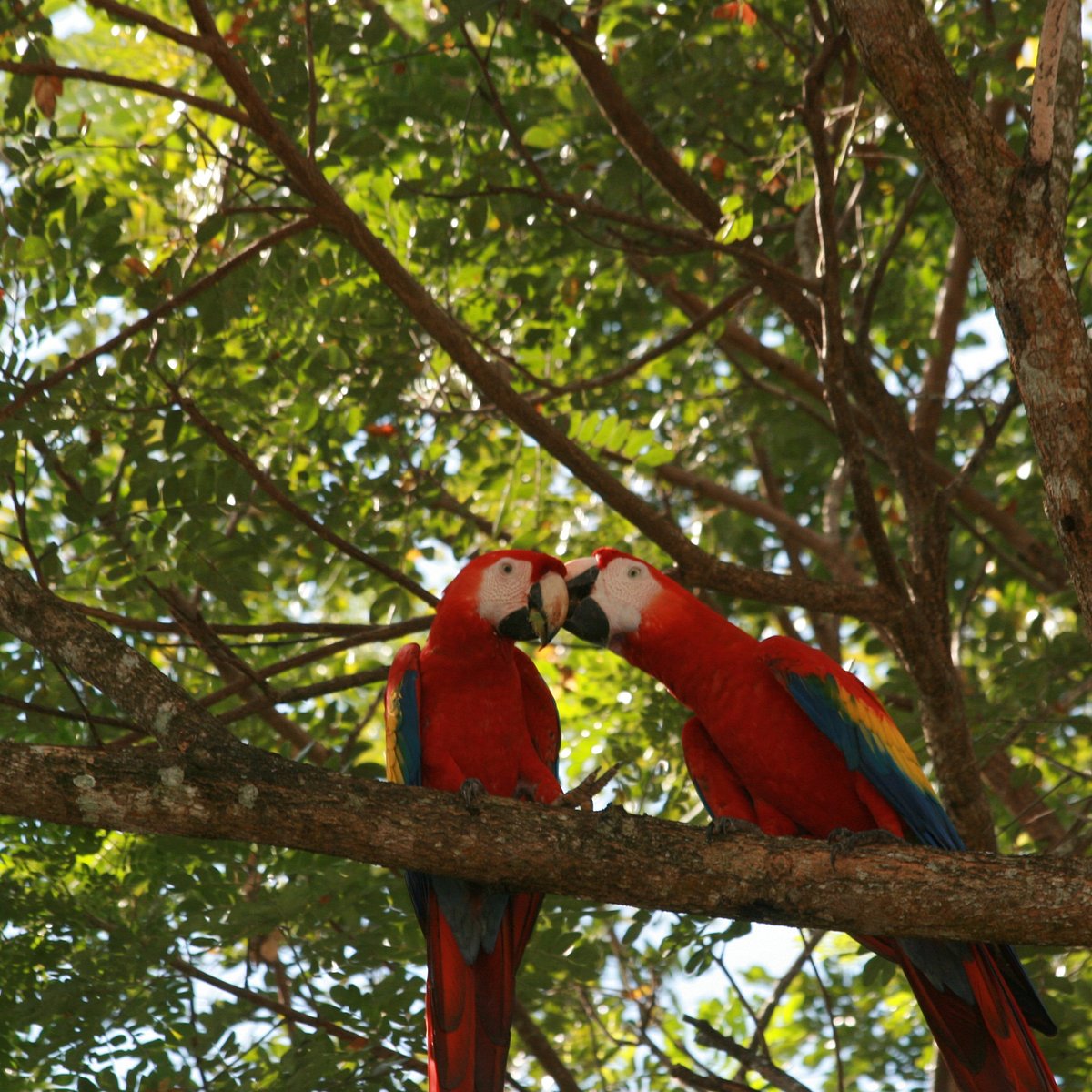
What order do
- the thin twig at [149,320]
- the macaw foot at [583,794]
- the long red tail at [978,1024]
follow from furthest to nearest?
the thin twig at [149,320], the long red tail at [978,1024], the macaw foot at [583,794]

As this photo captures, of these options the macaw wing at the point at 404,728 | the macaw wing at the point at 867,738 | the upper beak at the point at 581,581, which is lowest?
the macaw wing at the point at 867,738

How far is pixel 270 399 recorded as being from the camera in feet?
14.7

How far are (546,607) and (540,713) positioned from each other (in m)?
0.39

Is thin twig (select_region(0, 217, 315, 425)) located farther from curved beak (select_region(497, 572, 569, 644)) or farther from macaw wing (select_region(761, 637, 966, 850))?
macaw wing (select_region(761, 637, 966, 850))

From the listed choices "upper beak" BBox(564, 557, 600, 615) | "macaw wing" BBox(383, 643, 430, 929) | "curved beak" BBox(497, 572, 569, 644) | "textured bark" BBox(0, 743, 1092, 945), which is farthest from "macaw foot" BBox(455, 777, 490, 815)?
"upper beak" BBox(564, 557, 600, 615)

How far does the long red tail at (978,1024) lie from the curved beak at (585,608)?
1.08 m

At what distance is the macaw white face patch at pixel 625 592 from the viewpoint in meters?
3.37

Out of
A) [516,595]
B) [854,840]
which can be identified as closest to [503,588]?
[516,595]

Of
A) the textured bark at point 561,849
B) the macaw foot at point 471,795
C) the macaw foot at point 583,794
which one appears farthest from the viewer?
the macaw foot at point 583,794

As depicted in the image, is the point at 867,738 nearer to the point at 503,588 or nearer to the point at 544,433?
the point at 503,588

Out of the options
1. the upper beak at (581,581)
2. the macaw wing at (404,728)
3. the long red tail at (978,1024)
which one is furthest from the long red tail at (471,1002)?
the long red tail at (978,1024)

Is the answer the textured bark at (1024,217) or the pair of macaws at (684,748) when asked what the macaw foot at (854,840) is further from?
the textured bark at (1024,217)

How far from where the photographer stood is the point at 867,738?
3.02m

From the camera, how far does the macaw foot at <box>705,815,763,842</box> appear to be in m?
2.46
